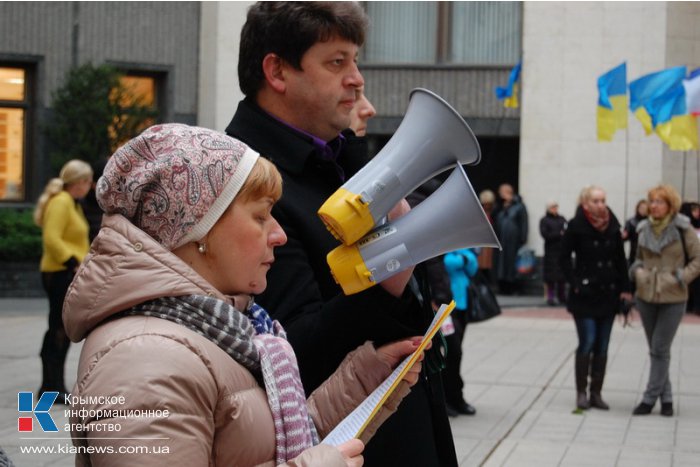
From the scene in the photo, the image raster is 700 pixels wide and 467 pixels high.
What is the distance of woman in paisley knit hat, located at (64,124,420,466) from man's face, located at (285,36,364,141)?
51 centimetres

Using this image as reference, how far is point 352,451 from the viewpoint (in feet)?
6.72

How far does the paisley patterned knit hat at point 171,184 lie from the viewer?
206 centimetres

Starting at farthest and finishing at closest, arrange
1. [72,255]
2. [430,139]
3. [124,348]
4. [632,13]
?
[632,13] → [72,255] → [430,139] → [124,348]

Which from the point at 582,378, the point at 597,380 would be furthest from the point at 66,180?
the point at 597,380

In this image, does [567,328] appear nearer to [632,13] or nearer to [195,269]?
[632,13]

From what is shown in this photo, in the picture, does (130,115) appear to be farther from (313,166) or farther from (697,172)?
(313,166)

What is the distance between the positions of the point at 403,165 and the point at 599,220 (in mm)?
7465

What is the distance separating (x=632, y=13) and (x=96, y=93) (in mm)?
9904

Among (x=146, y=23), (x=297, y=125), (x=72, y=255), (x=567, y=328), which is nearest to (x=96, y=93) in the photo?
(x=146, y=23)

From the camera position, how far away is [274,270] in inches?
97.1

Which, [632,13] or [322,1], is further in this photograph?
[632,13]

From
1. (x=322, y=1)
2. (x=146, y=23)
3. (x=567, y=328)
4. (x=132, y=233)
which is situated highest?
(x=146, y=23)

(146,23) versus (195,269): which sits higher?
(146,23)

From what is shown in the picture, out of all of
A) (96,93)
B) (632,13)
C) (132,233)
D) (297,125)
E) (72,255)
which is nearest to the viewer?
(132,233)
